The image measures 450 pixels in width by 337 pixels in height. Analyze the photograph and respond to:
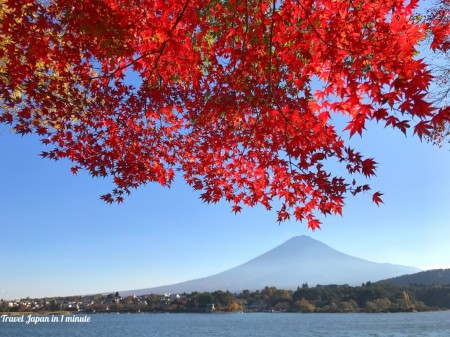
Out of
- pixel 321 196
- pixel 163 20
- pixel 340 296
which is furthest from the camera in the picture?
pixel 340 296

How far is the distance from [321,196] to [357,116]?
245 cm

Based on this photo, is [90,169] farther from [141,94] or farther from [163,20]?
[163,20]

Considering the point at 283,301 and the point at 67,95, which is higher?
the point at 67,95

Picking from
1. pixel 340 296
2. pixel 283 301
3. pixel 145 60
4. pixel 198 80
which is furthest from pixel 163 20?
pixel 283 301

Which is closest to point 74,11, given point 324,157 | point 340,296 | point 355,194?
point 324,157

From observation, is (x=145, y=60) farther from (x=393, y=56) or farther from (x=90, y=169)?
(x=393, y=56)

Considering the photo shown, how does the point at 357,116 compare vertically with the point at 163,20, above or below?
below

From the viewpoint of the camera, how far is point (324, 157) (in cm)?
604

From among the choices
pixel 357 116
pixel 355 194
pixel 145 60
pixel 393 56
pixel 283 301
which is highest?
pixel 145 60

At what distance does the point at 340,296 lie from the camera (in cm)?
11362

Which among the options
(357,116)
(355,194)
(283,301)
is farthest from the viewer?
(283,301)

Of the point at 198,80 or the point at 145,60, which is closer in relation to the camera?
the point at 145,60

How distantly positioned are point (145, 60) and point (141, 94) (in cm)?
80

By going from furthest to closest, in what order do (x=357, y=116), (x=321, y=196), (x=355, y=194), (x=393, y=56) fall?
1. (x=321, y=196)
2. (x=355, y=194)
3. (x=393, y=56)
4. (x=357, y=116)
